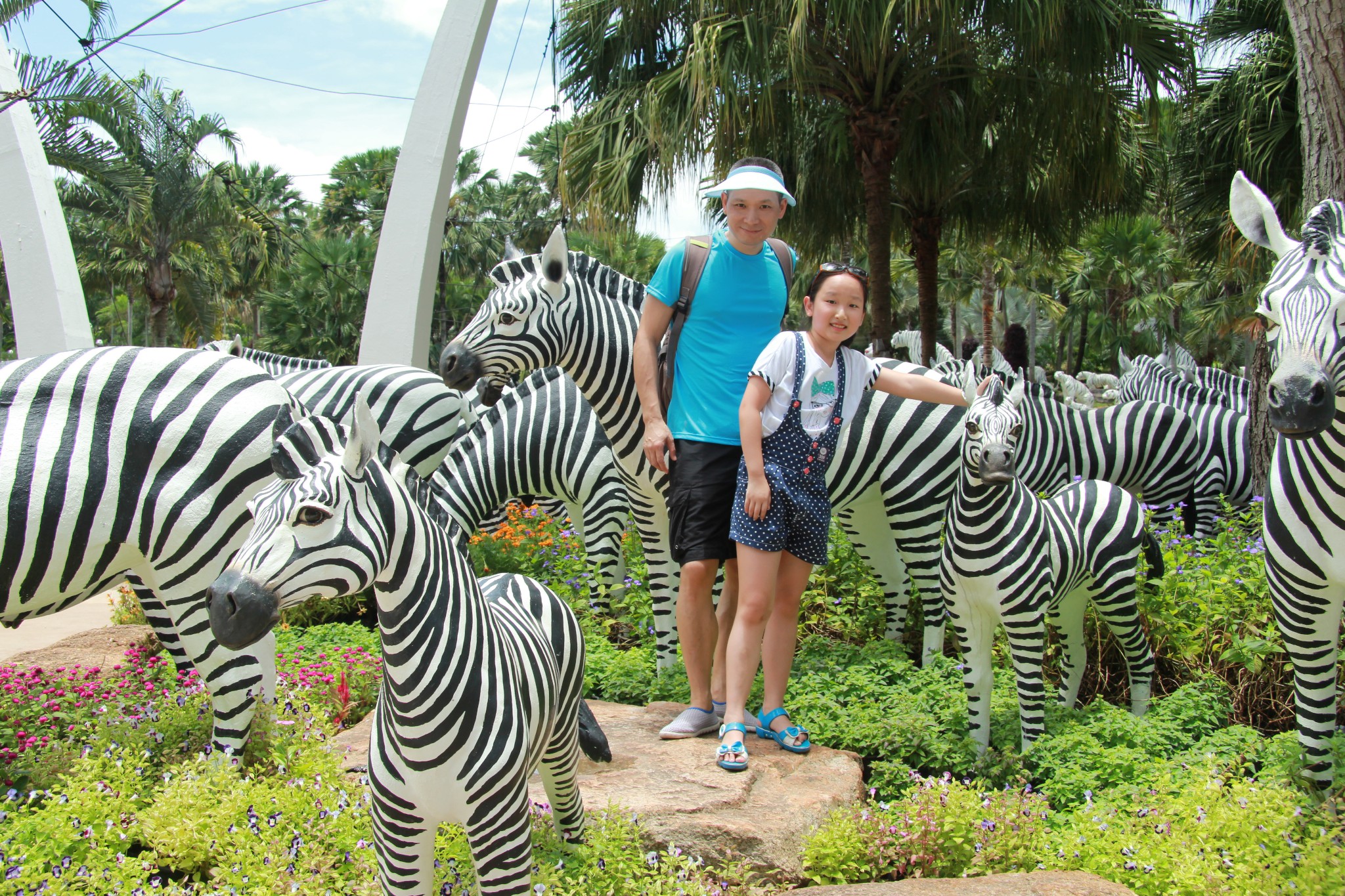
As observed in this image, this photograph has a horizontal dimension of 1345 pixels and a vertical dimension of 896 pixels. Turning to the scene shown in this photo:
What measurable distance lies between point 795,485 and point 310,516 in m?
2.15

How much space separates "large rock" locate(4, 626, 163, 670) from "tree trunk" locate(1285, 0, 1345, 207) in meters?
7.19

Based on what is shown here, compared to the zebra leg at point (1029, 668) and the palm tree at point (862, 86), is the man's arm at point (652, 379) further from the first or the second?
the palm tree at point (862, 86)

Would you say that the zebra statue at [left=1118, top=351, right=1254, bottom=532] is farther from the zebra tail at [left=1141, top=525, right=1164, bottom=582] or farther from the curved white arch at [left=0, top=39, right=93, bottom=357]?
the curved white arch at [left=0, top=39, right=93, bottom=357]

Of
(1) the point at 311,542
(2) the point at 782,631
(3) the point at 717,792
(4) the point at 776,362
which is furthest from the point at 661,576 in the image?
(1) the point at 311,542

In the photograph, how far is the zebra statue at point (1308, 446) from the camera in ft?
9.52

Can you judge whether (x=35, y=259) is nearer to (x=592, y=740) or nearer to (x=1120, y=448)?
(x=592, y=740)

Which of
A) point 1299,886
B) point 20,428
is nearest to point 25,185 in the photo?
point 20,428

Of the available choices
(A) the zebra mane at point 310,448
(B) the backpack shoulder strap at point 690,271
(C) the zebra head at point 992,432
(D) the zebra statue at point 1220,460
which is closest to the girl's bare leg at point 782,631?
(C) the zebra head at point 992,432

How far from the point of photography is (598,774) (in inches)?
158

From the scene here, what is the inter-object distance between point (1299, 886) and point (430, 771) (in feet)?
8.82

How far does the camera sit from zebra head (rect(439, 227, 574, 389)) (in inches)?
185

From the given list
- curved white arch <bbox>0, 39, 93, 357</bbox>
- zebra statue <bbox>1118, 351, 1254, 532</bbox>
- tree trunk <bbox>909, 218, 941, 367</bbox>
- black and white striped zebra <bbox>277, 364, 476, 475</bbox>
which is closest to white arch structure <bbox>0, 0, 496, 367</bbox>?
curved white arch <bbox>0, 39, 93, 357</bbox>

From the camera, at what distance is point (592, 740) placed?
3.88 meters

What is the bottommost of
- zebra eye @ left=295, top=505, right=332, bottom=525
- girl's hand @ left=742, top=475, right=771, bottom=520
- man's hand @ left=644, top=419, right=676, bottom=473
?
girl's hand @ left=742, top=475, right=771, bottom=520
